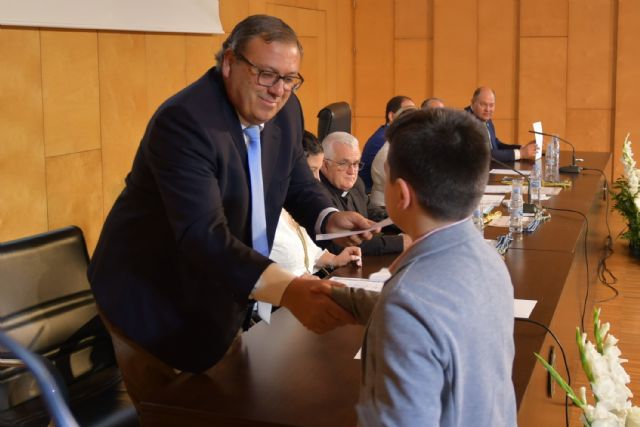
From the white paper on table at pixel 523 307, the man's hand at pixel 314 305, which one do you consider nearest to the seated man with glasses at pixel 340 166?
the white paper on table at pixel 523 307

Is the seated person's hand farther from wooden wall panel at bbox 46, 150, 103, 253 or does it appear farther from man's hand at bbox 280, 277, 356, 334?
wooden wall panel at bbox 46, 150, 103, 253

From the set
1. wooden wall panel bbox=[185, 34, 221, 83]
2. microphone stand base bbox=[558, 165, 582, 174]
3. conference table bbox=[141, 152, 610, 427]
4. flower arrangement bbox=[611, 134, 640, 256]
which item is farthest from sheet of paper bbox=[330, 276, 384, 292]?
microphone stand base bbox=[558, 165, 582, 174]

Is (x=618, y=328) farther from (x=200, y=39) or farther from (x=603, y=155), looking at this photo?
(x=200, y=39)

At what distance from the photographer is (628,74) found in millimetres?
8992

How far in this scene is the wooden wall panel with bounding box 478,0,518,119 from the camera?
9336mm

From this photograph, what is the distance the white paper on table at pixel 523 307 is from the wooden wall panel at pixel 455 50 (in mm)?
6923

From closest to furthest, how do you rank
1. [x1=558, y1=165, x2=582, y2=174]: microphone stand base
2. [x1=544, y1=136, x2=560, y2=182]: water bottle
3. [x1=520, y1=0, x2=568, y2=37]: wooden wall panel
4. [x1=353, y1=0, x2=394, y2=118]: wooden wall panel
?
[x1=544, y1=136, x2=560, y2=182]: water bottle, [x1=558, y1=165, x2=582, y2=174]: microphone stand base, [x1=520, y1=0, x2=568, y2=37]: wooden wall panel, [x1=353, y1=0, x2=394, y2=118]: wooden wall panel

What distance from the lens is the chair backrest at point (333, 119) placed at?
5723 millimetres

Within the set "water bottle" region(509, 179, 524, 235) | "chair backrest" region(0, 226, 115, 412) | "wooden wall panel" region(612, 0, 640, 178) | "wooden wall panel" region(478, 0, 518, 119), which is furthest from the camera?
"wooden wall panel" region(478, 0, 518, 119)

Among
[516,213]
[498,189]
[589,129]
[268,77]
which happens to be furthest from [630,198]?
[268,77]

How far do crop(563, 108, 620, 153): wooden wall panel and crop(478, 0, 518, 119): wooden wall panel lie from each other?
0.63 meters

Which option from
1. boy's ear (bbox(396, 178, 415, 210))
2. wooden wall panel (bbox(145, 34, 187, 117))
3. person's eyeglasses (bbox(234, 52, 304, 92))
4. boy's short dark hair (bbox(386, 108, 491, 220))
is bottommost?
boy's ear (bbox(396, 178, 415, 210))

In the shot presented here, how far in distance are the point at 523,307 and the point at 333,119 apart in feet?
10.7

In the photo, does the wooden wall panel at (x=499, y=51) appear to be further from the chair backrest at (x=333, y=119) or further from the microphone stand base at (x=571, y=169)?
the chair backrest at (x=333, y=119)
